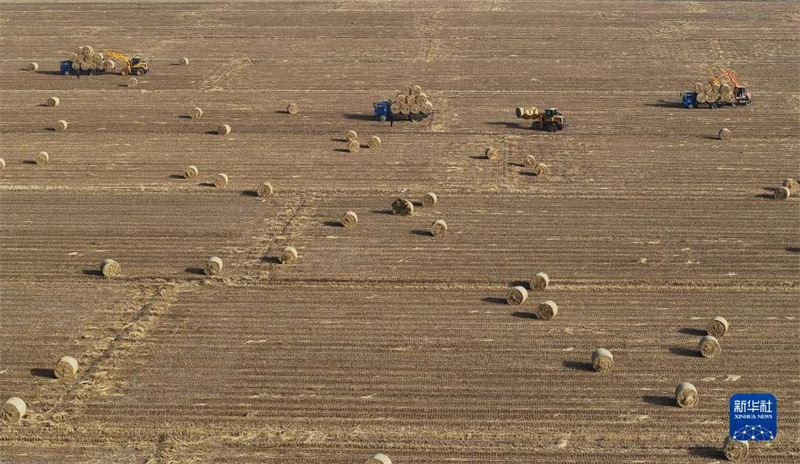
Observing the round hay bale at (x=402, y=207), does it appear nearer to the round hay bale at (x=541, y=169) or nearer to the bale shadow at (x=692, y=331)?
the round hay bale at (x=541, y=169)

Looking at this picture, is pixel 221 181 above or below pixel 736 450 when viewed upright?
above

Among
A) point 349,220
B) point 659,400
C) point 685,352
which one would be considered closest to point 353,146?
point 349,220

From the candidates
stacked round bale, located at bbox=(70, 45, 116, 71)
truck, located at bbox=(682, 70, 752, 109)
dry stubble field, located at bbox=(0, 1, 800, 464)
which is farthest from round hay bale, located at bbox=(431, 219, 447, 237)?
stacked round bale, located at bbox=(70, 45, 116, 71)

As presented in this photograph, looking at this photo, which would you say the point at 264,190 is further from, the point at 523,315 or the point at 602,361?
the point at 602,361

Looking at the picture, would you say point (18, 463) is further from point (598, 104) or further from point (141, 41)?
point (141, 41)

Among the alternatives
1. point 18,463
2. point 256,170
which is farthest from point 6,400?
point 256,170

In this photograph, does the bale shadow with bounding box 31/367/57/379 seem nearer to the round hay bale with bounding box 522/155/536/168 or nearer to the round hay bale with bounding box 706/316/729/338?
the round hay bale with bounding box 706/316/729/338

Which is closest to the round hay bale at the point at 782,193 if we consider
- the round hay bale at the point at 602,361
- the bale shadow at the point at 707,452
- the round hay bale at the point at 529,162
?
the round hay bale at the point at 529,162
